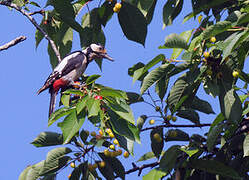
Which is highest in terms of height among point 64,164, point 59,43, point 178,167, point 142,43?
point 59,43

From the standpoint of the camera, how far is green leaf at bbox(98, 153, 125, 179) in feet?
9.18

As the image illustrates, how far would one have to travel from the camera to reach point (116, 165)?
2803 mm

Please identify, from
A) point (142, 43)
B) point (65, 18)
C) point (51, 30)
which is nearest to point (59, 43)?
point (51, 30)

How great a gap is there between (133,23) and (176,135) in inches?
35.1

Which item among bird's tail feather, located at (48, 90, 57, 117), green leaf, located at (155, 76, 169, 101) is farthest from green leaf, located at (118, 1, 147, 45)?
bird's tail feather, located at (48, 90, 57, 117)

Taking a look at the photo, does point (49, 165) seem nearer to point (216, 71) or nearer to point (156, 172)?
point (156, 172)

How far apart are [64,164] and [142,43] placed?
3.46 ft

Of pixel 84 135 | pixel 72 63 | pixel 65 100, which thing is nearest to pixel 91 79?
pixel 65 100

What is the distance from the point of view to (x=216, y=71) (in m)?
2.45

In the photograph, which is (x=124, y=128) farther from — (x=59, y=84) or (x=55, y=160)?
(x=59, y=84)

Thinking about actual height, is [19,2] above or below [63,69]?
above

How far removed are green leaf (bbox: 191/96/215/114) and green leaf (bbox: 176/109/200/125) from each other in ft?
0.17

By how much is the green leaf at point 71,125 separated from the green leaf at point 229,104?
86 cm

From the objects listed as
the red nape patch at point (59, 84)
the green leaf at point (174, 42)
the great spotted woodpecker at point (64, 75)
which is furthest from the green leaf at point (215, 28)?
the red nape patch at point (59, 84)
